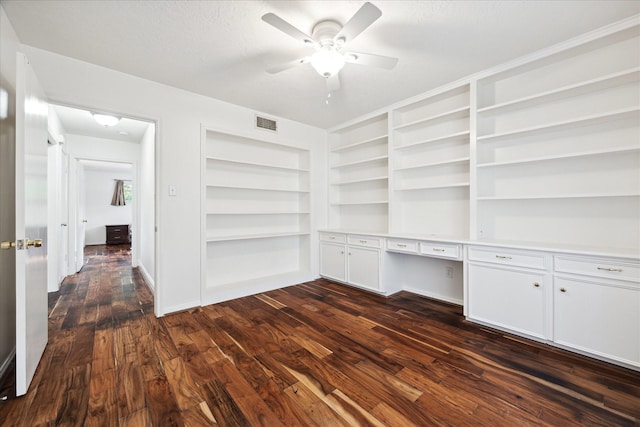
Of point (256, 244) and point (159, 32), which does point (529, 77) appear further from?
point (256, 244)

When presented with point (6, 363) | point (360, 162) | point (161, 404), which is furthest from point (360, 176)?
point (6, 363)

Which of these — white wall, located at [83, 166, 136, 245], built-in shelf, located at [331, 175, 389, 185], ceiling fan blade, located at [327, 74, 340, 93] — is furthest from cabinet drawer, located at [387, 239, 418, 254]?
white wall, located at [83, 166, 136, 245]

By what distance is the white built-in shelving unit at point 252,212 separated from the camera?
355cm

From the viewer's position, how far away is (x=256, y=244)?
4.01 metres

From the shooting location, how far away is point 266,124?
3.78m

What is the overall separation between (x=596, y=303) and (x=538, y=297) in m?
0.34

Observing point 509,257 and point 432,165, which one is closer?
point 509,257

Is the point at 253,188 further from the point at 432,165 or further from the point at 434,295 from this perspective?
the point at 434,295

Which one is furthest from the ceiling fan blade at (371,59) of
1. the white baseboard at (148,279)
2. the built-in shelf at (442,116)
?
the white baseboard at (148,279)

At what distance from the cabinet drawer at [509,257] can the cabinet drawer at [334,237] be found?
1732 millimetres

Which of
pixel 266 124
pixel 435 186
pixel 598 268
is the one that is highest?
pixel 266 124

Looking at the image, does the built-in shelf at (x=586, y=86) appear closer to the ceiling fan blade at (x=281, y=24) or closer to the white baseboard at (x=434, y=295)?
the ceiling fan blade at (x=281, y=24)

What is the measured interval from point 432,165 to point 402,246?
101cm

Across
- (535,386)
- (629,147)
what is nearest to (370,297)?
(535,386)
